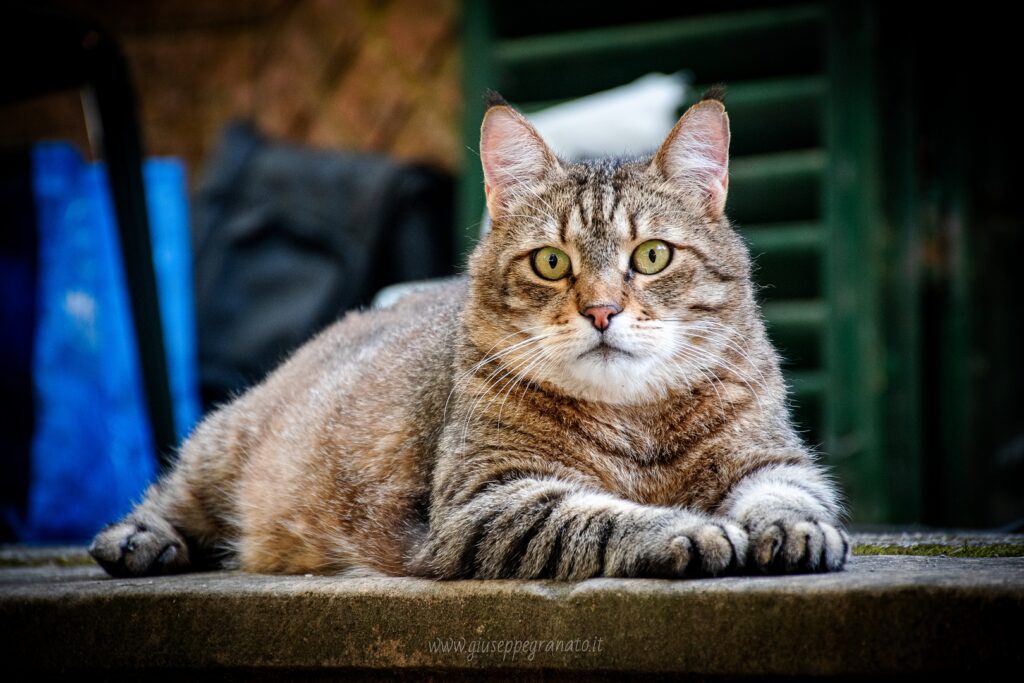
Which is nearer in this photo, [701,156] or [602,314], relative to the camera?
[602,314]

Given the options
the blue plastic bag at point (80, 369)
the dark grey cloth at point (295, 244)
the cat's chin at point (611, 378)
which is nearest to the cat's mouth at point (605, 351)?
the cat's chin at point (611, 378)

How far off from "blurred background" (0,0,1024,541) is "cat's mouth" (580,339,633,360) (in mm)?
1866

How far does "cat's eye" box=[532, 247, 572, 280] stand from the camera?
1822 mm

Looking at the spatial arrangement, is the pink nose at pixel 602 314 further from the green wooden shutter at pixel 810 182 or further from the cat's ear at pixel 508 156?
the green wooden shutter at pixel 810 182

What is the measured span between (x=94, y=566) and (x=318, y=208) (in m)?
2.02

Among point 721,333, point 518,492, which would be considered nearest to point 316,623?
point 518,492

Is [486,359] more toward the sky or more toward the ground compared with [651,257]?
more toward the ground

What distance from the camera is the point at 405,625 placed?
60.6 inches

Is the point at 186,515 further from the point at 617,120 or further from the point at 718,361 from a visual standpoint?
the point at 617,120

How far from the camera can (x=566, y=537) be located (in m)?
1.57

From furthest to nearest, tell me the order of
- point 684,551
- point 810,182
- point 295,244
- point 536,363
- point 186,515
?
point 295,244
point 810,182
point 186,515
point 536,363
point 684,551

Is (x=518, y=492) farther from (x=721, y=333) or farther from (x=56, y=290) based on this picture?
(x=56, y=290)

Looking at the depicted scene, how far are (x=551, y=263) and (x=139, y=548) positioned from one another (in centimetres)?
98

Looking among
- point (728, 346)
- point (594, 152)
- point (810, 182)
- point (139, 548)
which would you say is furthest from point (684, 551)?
point (810, 182)
